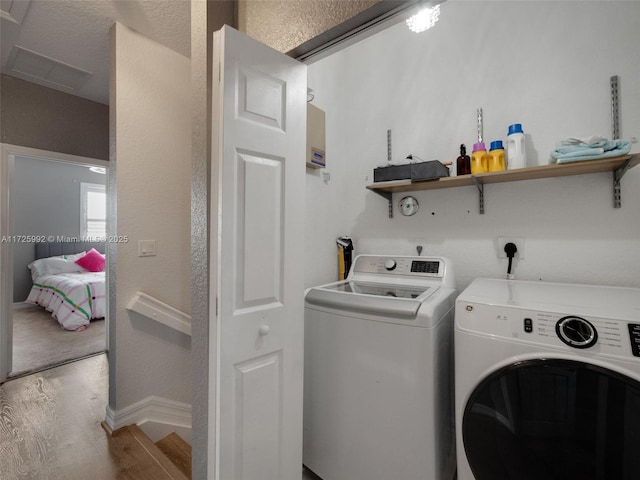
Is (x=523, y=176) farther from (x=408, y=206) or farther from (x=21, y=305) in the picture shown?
(x=21, y=305)

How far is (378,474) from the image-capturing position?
1240 millimetres

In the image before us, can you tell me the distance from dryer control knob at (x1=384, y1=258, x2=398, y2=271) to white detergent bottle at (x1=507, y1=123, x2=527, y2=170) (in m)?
0.79

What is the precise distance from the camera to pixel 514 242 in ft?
5.45

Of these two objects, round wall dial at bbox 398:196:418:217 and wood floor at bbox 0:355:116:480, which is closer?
wood floor at bbox 0:355:116:480

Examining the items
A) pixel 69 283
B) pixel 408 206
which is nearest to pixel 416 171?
pixel 408 206

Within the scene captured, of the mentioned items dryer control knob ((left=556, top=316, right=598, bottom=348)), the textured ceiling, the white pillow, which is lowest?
the white pillow

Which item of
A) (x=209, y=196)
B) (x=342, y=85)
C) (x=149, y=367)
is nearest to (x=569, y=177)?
(x=342, y=85)

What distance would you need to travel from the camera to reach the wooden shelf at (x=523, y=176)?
128cm

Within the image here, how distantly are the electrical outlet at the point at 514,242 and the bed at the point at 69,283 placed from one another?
15.2 ft

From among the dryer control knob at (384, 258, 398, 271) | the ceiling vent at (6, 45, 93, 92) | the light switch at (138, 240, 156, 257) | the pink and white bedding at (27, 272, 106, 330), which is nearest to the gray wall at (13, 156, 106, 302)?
the pink and white bedding at (27, 272, 106, 330)

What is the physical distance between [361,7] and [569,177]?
4.52ft

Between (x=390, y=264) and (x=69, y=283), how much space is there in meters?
4.35

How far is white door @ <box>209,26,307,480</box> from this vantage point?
0.98m

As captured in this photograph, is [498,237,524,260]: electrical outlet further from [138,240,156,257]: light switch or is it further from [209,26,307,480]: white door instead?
[138,240,156,257]: light switch
